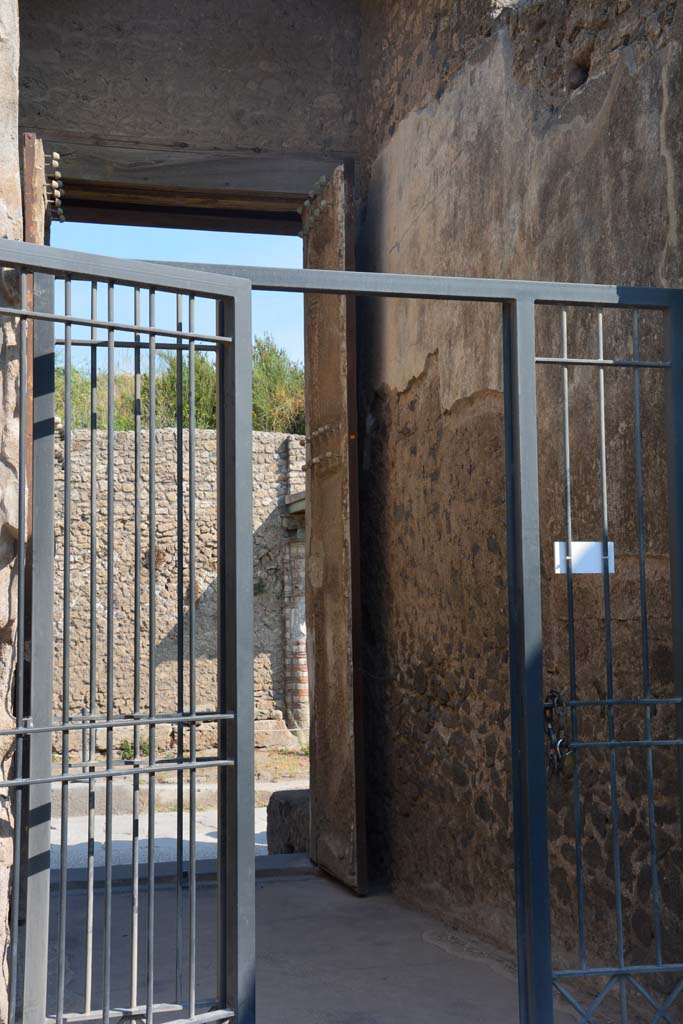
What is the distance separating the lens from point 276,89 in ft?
22.8

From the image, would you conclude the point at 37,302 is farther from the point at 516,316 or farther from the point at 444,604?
the point at 444,604

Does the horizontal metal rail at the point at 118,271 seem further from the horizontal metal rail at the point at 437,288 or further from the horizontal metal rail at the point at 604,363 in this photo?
the horizontal metal rail at the point at 604,363

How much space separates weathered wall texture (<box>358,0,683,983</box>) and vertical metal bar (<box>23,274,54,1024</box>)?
199cm

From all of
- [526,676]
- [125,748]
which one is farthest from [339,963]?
[125,748]

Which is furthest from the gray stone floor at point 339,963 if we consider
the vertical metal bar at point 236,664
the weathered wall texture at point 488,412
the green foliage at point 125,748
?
the green foliage at point 125,748

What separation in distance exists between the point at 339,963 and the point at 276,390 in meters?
24.6

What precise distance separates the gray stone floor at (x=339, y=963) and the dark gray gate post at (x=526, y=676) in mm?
814

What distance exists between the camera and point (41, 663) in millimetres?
3014

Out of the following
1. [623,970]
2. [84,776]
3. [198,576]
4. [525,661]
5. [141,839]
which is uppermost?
[198,576]

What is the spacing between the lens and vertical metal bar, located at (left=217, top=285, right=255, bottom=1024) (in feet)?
10.3

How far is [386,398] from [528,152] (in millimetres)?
2064

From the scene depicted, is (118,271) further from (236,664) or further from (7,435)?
(236,664)

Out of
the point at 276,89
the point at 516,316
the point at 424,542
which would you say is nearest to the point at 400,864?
the point at 424,542

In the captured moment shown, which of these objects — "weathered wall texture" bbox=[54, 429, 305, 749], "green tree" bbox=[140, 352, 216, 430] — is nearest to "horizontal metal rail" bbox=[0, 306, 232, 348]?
"weathered wall texture" bbox=[54, 429, 305, 749]
